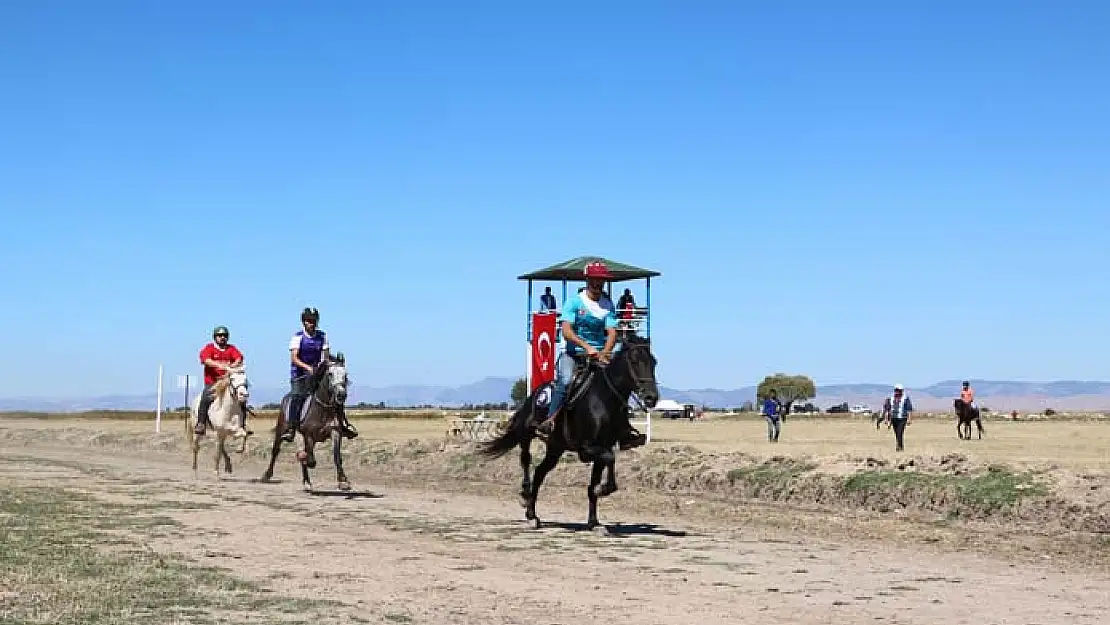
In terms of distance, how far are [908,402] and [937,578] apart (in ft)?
88.7

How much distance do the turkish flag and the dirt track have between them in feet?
42.0

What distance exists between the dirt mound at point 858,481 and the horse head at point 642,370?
522 centimetres

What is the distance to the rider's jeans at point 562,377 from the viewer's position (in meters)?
16.5

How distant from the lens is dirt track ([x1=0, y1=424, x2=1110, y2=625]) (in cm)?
1028

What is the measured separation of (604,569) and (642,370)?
3620mm

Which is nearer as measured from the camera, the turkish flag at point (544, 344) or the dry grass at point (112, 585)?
the dry grass at point (112, 585)

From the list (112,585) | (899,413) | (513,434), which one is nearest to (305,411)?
(513,434)

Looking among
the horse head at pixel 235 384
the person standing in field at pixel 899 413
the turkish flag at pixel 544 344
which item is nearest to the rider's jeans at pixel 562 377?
the horse head at pixel 235 384

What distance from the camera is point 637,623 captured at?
9688 millimetres

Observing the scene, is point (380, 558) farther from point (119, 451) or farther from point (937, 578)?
point (119, 451)

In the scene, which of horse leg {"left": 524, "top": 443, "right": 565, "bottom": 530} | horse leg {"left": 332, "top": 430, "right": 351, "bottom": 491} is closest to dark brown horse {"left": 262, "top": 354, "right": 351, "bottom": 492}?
horse leg {"left": 332, "top": 430, "right": 351, "bottom": 491}

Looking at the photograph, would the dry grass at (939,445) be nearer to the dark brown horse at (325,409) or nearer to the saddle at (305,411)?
the dark brown horse at (325,409)

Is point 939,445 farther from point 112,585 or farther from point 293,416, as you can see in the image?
point 112,585

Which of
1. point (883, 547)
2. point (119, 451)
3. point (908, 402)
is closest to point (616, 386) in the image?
point (883, 547)
